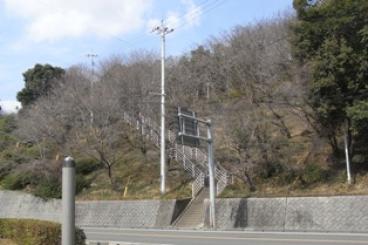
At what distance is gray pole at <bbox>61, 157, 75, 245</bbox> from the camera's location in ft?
11.7

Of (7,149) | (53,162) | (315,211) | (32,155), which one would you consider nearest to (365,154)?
(315,211)

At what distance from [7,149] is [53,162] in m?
14.7

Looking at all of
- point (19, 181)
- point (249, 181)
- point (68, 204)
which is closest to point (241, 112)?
point (249, 181)

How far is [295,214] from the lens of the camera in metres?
28.7

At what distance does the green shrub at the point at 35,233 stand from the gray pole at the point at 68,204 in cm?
928

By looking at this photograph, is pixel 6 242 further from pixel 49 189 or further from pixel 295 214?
pixel 49 189

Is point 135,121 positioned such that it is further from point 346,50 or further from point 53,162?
point 346,50

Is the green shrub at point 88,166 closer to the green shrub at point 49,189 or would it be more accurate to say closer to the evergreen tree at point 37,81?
the green shrub at point 49,189

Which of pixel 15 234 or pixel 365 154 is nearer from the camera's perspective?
pixel 15 234

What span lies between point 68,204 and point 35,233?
9586 millimetres

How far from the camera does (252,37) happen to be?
4650 cm

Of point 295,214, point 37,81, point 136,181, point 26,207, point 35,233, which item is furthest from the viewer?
point 37,81

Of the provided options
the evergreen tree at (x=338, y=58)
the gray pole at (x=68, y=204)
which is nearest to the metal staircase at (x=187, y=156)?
the evergreen tree at (x=338, y=58)

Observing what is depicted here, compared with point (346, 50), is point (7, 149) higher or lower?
lower
